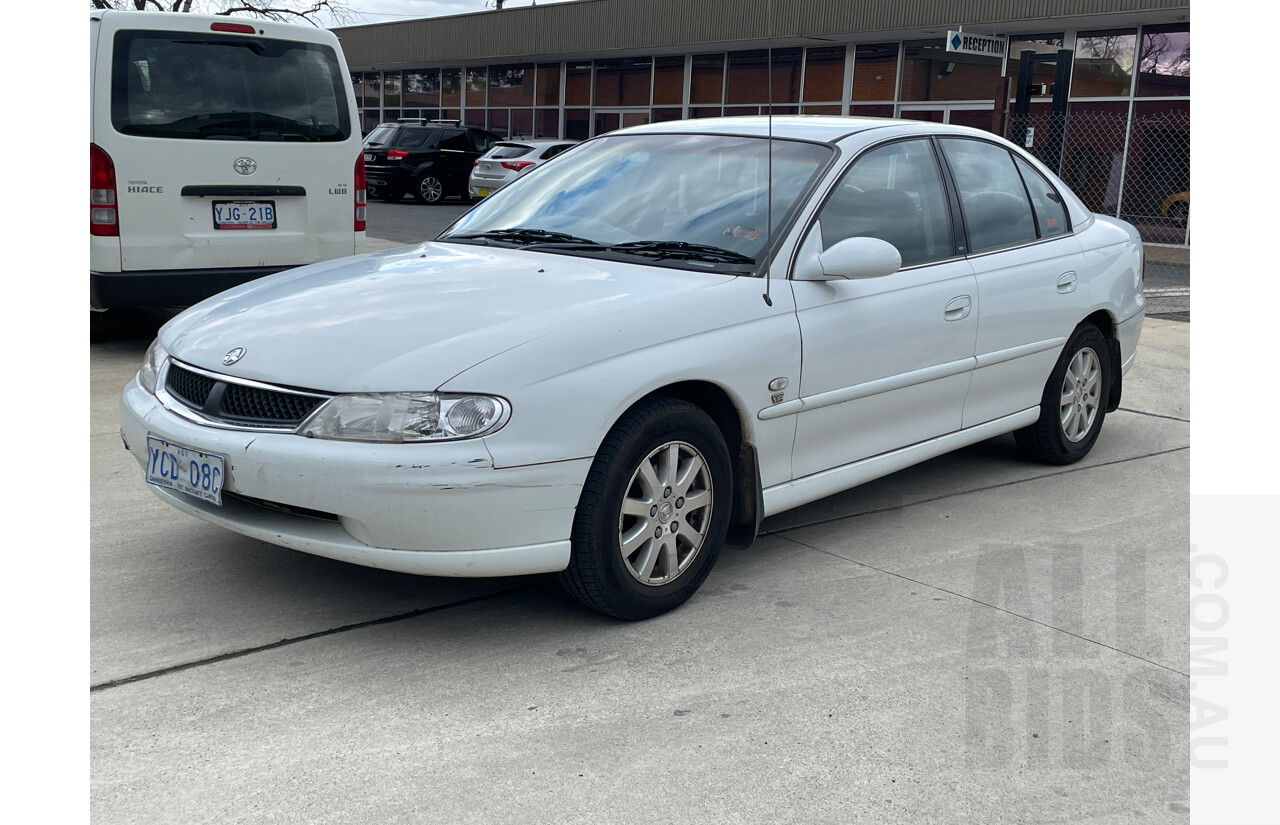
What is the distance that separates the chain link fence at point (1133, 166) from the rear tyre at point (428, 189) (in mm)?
11278

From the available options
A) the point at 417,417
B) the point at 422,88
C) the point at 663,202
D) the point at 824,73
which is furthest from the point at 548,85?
the point at 417,417

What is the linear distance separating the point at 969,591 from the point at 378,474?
208cm

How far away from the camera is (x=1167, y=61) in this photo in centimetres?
1752

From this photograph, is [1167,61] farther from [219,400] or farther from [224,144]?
[219,400]

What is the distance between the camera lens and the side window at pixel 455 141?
2361cm

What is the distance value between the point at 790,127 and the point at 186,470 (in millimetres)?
2636

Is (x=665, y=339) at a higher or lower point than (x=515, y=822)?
higher

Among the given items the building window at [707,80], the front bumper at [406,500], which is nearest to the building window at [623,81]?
the building window at [707,80]

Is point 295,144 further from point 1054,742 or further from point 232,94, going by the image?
point 1054,742

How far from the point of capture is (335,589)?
12.7 feet

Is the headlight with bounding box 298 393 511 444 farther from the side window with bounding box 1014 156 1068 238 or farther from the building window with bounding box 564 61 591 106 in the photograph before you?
the building window with bounding box 564 61 591 106

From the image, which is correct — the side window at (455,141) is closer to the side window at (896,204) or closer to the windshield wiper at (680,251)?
the side window at (896,204)

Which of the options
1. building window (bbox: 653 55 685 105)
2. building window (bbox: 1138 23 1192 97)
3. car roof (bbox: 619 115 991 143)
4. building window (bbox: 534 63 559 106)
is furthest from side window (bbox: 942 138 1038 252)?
building window (bbox: 534 63 559 106)

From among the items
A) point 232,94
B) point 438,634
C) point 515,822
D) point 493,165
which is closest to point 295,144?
point 232,94
